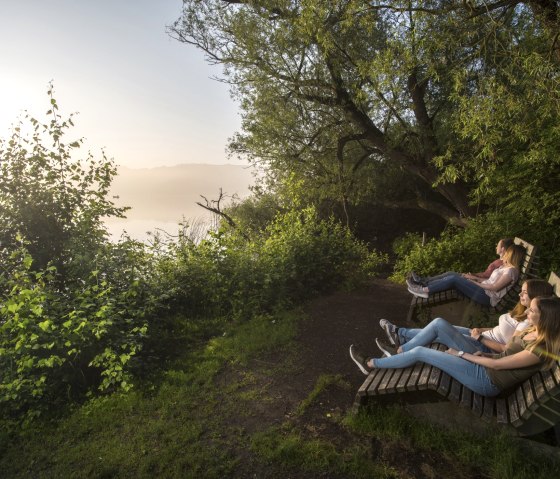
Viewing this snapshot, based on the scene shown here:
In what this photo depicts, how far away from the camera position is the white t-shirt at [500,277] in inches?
195

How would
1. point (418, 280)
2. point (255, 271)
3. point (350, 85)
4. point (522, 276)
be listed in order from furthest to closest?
point (350, 85)
point (255, 271)
point (418, 280)
point (522, 276)

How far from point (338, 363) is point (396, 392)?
1.58 meters

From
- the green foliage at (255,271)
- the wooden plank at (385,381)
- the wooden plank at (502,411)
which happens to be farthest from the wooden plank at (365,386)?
the green foliage at (255,271)

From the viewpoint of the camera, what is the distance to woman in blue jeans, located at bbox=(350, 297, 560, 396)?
2.83 metres

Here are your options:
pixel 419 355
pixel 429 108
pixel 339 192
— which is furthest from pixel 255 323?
pixel 429 108

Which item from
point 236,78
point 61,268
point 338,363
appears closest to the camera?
point 338,363

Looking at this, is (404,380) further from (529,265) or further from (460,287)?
(529,265)

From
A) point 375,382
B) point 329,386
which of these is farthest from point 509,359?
point 329,386

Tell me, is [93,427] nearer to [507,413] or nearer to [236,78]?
[507,413]

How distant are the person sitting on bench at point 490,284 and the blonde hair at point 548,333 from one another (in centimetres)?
225

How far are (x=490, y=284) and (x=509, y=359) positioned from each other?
93.3 inches

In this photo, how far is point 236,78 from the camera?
12.3 metres

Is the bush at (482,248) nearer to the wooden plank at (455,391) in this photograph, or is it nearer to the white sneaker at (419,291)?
the white sneaker at (419,291)

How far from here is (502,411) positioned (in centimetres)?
303
